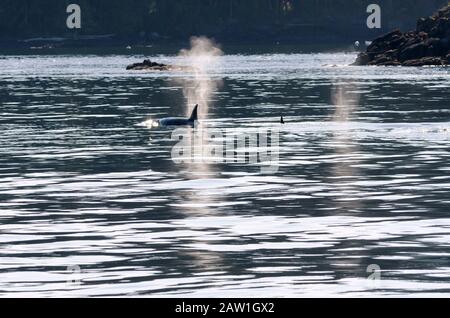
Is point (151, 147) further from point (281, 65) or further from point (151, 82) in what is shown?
point (281, 65)

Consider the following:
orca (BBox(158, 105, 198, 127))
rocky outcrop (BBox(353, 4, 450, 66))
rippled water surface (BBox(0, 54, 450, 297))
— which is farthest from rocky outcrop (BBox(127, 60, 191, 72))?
orca (BBox(158, 105, 198, 127))

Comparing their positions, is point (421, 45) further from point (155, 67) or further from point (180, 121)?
point (180, 121)

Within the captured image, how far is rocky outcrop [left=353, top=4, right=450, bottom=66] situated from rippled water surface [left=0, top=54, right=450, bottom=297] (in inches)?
3360

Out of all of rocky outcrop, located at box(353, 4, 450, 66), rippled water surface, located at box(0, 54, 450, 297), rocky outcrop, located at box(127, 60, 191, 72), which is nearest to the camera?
rippled water surface, located at box(0, 54, 450, 297)

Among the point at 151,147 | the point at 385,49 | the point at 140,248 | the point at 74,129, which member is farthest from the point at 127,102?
the point at 385,49

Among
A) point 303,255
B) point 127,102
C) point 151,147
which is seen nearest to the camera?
point 303,255

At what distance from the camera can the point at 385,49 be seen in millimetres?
174875

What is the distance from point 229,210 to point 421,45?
130118mm

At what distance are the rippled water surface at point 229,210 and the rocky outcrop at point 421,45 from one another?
85.3 meters

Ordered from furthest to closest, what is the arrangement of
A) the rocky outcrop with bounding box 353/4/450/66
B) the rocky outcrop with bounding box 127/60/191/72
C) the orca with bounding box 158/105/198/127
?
the rocky outcrop with bounding box 127/60/191/72 < the rocky outcrop with bounding box 353/4/450/66 < the orca with bounding box 158/105/198/127

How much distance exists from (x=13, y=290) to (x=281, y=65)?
166 meters

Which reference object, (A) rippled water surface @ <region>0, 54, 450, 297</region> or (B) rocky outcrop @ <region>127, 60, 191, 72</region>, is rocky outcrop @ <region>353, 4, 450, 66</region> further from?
(A) rippled water surface @ <region>0, 54, 450, 297</region>

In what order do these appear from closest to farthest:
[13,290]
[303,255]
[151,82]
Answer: [13,290] < [303,255] < [151,82]

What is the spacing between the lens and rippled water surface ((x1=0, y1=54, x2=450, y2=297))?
83.1 ft
